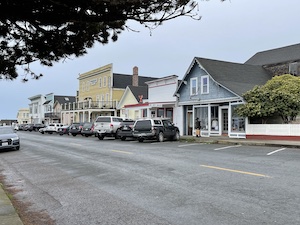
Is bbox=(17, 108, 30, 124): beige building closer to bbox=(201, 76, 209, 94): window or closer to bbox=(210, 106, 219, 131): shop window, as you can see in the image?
bbox=(201, 76, 209, 94): window

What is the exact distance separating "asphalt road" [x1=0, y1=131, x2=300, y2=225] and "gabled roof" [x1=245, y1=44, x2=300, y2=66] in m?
26.5

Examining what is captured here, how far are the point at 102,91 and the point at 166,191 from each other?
47871 millimetres

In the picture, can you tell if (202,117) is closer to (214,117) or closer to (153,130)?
(214,117)

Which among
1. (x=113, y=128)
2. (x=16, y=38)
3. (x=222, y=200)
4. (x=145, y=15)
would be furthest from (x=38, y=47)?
(x=113, y=128)

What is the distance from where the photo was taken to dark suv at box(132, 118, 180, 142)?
23938mm

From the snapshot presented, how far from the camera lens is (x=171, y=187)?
8.02 m

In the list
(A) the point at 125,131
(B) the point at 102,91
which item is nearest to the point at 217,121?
(A) the point at 125,131

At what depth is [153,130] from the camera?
23.8 m

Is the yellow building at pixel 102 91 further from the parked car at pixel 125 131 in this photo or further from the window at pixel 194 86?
the parked car at pixel 125 131

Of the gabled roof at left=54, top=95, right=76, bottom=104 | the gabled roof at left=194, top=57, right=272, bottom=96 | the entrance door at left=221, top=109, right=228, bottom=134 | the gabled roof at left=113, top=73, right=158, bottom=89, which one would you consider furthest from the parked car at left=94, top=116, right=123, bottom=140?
the gabled roof at left=54, top=95, right=76, bottom=104

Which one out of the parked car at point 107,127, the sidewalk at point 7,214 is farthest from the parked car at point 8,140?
Answer: the sidewalk at point 7,214

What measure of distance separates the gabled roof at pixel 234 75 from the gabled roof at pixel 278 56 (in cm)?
332

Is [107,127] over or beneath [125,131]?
over

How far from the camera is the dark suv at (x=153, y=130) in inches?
942
